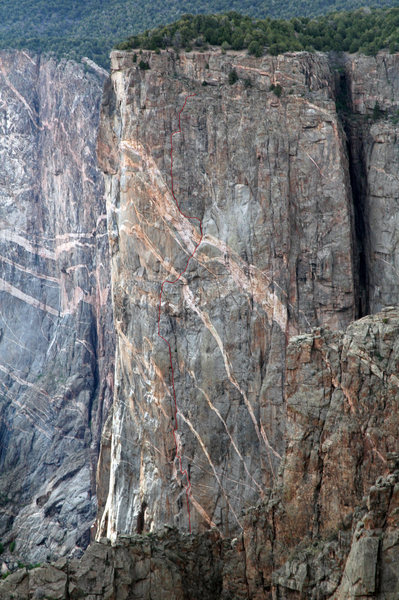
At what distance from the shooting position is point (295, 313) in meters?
57.1

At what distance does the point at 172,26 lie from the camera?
6159 centimetres

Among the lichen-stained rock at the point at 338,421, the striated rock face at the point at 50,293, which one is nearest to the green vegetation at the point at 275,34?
the striated rock face at the point at 50,293

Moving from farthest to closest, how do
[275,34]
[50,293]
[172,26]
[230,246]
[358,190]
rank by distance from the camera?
[50,293]
[172,26]
[275,34]
[358,190]
[230,246]

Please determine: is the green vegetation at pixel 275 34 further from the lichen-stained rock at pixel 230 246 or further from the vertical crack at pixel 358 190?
the vertical crack at pixel 358 190

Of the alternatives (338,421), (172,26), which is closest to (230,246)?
(172,26)

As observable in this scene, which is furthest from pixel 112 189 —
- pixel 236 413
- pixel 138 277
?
Result: pixel 236 413

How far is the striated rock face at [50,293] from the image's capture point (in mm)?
83625

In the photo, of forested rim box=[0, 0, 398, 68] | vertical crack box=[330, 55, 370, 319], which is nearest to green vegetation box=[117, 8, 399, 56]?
forested rim box=[0, 0, 398, 68]

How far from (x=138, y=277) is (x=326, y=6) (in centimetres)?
3445

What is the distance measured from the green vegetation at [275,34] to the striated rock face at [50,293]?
24.2 metres

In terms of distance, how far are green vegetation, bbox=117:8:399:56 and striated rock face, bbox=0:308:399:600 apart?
24.9 m

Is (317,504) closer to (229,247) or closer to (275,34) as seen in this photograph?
(229,247)

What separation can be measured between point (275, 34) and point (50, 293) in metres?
35.4

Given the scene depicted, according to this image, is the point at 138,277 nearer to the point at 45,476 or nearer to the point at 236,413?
the point at 236,413
